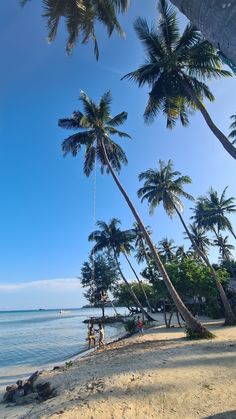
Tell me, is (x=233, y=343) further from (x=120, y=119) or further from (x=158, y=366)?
(x=120, y=119)

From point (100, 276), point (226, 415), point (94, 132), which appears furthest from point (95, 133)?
point (100, 276)

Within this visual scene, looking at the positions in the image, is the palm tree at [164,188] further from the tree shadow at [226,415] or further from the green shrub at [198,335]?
the tree shadow at [226,415]

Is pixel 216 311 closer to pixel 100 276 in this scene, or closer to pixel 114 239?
pixel 114 239

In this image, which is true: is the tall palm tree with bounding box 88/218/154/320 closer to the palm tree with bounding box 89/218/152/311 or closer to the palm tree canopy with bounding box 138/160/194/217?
the palm tree with bounding box 89/218/152/311

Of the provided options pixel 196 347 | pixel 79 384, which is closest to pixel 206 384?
pixel 79 384

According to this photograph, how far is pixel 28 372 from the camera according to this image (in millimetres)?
17688

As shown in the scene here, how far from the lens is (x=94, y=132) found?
864 inches

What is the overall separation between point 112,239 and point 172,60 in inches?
1217

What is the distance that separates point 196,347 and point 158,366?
3.48 meters

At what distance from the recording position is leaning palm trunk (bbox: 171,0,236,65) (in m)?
2.84

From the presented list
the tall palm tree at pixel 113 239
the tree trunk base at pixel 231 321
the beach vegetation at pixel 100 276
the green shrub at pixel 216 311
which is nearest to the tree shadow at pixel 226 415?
the tree trunk base at pixel 231 321

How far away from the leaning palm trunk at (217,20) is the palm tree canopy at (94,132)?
18.4 meters

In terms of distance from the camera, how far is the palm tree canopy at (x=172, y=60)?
635 inches

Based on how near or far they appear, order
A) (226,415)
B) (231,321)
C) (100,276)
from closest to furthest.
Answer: (226,415) < (231,321) < (100,276)
